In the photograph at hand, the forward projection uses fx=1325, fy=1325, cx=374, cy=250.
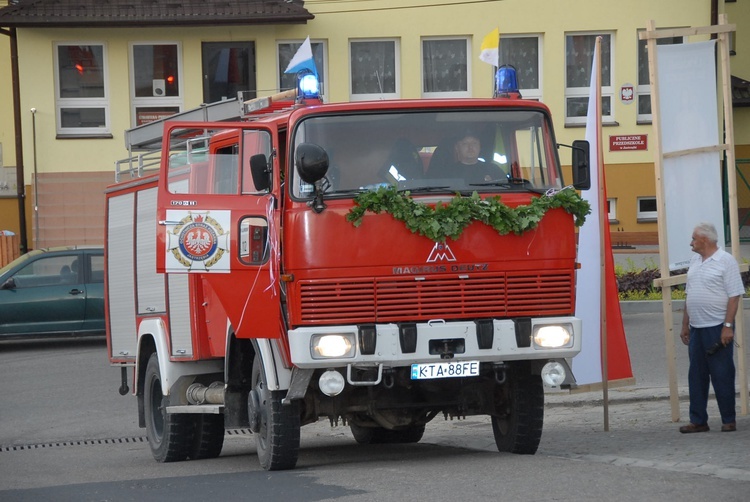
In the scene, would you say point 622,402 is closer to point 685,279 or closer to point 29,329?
point 685,279

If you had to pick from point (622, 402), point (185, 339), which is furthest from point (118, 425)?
point (622, 402)

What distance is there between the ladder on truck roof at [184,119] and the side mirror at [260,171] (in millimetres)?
976

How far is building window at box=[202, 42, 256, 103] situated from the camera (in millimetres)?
29516

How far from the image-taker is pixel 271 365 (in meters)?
9.10

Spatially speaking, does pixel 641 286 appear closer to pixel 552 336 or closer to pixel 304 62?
pixel 304 62

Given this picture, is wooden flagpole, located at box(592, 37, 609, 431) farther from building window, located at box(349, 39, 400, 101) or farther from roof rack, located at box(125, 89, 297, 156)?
building window, located at box(349, 39, 400, 101)

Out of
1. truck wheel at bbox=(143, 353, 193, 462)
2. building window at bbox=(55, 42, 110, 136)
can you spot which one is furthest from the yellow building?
truck wheel at bbox=(143, 353, 193, 462)

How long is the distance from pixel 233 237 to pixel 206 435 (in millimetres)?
2806

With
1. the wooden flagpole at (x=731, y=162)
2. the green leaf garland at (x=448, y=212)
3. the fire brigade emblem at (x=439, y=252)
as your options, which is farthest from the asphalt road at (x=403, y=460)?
the green leaf garland at (x=448, y=212)

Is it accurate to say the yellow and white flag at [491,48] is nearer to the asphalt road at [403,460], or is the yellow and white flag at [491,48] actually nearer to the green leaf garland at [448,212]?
the green leaf garland at [448,212]

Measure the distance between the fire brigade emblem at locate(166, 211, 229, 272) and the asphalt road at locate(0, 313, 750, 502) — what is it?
1512mm

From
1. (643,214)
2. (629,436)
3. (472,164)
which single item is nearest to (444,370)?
(472,164)

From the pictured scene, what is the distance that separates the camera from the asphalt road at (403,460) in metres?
8.00

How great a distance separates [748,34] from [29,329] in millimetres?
24509
